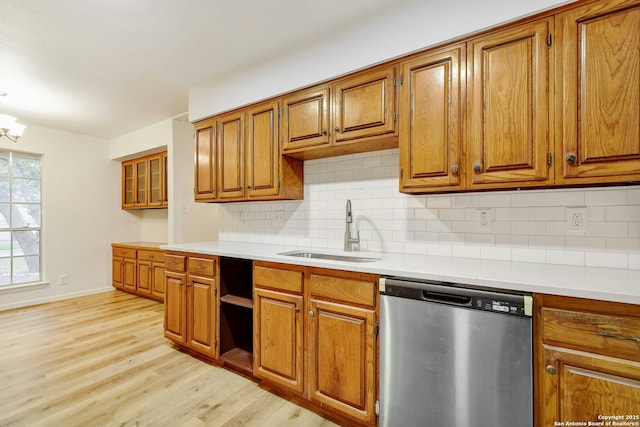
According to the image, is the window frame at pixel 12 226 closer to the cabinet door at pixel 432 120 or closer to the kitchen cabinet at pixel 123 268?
the kitchen cabinet at pixel 123 268

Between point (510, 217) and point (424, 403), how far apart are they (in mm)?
1152

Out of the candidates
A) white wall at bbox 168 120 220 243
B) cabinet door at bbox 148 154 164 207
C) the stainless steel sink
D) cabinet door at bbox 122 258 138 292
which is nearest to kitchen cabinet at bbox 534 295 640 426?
the stainless steel sink

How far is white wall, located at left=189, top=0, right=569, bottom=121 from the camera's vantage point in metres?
1.61

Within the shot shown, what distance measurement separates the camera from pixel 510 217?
5.93ft

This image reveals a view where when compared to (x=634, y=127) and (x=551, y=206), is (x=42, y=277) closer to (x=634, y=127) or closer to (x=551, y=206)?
(x=551, y=206)

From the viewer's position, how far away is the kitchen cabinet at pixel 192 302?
239 cm

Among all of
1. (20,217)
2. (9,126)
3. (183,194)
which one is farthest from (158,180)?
(20,217)

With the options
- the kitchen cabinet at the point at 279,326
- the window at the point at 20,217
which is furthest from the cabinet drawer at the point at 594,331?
the window at the point at 20,217

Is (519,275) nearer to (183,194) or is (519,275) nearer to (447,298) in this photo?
(447,298)

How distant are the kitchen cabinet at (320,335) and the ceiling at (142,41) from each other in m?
1.64

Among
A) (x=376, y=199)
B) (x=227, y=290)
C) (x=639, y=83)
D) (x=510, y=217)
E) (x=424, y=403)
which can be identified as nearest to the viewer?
(x=639, y=83)

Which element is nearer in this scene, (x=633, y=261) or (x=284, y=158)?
(x=633, y=261)

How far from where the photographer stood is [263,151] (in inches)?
100

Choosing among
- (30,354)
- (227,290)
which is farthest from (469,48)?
(30,354)
